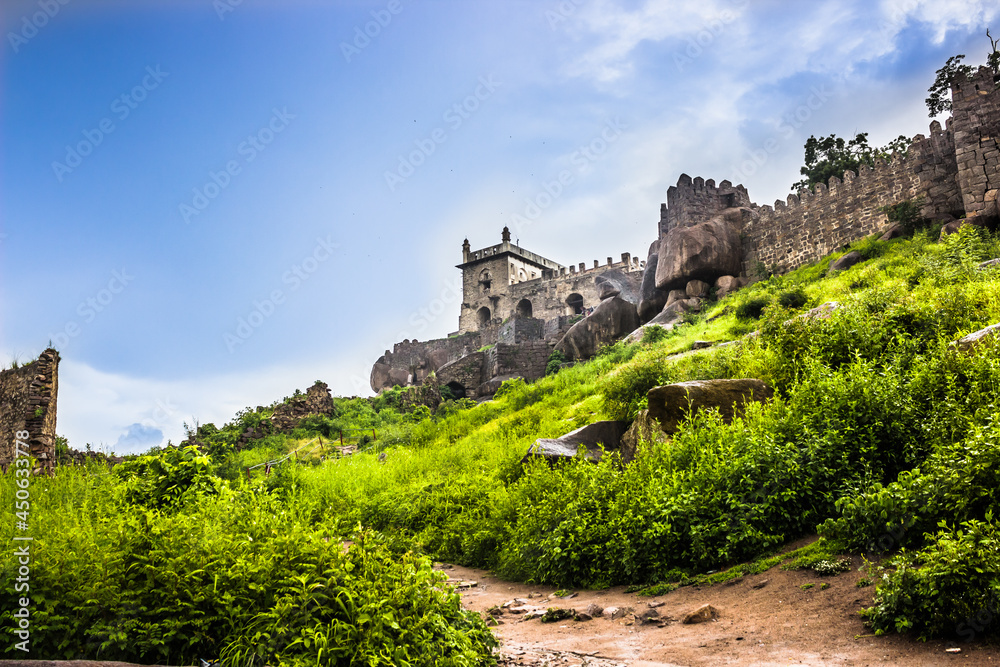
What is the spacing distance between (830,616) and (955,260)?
1234cm

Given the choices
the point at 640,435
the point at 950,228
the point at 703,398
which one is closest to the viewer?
the point at 703,398

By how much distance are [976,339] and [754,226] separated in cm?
2110

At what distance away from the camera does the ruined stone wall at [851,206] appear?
21.1 metres

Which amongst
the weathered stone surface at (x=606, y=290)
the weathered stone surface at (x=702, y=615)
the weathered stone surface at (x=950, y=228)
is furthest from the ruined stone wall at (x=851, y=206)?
the weathered stone surface at (x=702, y=615)

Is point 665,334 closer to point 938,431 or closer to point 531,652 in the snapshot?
point 938,431

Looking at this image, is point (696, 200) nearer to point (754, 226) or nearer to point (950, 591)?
point (754, 226)

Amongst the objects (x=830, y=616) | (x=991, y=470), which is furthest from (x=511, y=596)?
(x=991, y=470)

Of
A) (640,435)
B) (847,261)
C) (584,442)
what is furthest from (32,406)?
(847,261)

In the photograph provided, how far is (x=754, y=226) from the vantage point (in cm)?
2784

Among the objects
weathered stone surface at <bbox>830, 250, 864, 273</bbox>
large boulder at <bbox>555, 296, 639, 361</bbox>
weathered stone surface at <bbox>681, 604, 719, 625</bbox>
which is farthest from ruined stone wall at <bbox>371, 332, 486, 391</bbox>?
weathered stone surface at <bbox>681, 604, 719, 625</bbox>

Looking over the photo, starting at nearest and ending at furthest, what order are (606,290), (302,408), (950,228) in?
(950,228)
(302,408)
(606,290)

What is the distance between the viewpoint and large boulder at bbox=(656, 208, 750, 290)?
27.3 m

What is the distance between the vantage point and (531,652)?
5.18m

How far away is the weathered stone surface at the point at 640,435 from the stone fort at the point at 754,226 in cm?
1368
